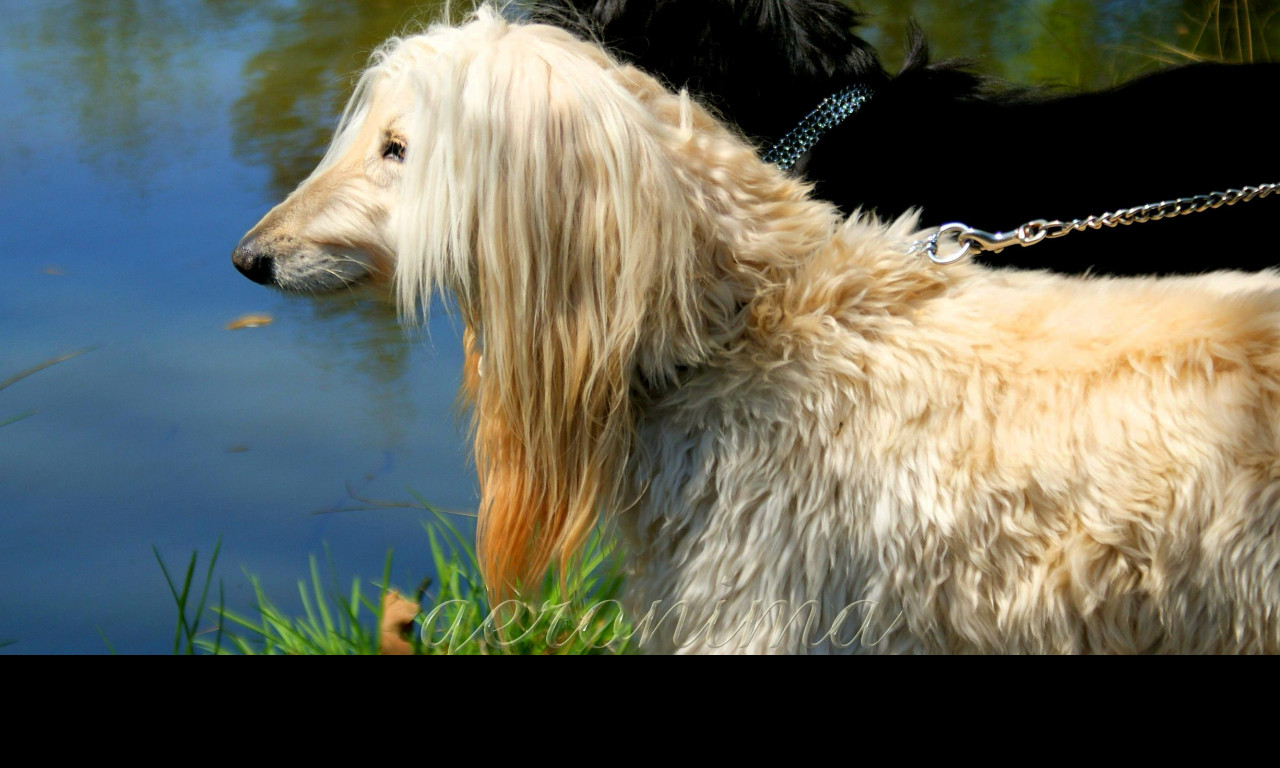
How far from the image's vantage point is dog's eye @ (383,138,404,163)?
1.82 m

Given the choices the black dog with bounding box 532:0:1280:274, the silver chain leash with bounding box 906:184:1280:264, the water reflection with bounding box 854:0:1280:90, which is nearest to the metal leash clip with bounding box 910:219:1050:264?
the silver chain leash with bounding box 906:184:1280:264

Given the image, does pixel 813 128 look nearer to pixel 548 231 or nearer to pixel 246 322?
pixel 548 231

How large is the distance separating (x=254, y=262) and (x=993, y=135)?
6.42 ft

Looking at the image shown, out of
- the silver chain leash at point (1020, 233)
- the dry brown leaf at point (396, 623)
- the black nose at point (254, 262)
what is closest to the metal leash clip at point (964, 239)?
the silver chain leash at point (1020, 233)

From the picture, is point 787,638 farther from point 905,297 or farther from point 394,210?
point 394,210

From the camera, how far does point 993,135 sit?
271 centimetres

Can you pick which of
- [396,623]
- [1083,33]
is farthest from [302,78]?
[1083,33]

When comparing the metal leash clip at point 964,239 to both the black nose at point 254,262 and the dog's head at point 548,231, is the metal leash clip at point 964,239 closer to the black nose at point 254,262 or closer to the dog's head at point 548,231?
the dog's head at point 548,231

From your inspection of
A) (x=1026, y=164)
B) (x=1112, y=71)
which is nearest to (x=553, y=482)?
(x=1026, y=164)

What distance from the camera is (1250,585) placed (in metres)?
1.54

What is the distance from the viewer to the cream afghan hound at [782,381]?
1552mm
